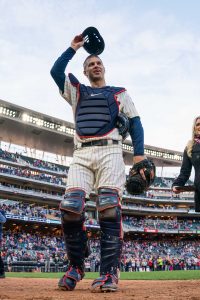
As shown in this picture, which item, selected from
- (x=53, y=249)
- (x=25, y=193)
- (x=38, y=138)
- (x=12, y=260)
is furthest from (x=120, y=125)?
(x=38, y=138)

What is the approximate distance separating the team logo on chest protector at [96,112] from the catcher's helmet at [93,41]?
533mm

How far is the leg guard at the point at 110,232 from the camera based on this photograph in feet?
12.8

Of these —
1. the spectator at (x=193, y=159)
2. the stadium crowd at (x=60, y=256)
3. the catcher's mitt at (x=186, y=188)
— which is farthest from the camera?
the stadium crowd at (x=60, y=256)

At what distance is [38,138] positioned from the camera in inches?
2160

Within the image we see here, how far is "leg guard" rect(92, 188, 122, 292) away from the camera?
153 inches

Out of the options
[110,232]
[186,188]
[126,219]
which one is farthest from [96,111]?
[126,219]

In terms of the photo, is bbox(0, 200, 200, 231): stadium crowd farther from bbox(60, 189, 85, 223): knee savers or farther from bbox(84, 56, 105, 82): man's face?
bbox(60, 189, 85, 223): knee savers

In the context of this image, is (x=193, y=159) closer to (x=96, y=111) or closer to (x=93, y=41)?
(x=96, y=111)

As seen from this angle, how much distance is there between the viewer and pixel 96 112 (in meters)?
4.39

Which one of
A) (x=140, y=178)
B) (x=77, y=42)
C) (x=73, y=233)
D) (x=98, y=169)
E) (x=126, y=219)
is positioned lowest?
(x=73, y=233)

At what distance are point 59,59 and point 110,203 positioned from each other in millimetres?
1728

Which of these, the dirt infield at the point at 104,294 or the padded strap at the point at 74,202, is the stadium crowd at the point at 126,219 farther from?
the padded strap at the point at 74,202

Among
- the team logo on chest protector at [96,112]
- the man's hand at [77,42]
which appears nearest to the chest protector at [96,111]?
the team logo on chest protector at [96,112]

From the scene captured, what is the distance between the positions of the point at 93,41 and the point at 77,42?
0.78 feet
